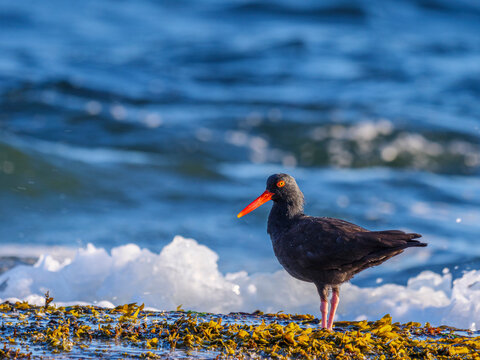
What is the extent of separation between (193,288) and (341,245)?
9.53 ft

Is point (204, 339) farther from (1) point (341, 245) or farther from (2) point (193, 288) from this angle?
(2) point (193, 288)

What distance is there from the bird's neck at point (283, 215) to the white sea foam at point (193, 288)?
1870 mm

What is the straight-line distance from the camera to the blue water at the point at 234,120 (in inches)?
486

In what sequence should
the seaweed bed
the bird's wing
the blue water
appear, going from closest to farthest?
the seaweed bed → the bird's wing → the blue water

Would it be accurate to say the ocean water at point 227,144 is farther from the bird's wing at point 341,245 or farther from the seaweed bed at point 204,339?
the bird's wing at point 341,245

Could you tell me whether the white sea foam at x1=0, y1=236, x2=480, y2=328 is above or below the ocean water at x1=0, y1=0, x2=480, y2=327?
below

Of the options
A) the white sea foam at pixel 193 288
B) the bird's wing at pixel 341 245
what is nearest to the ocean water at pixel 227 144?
the white sea foam at pixel 193 288

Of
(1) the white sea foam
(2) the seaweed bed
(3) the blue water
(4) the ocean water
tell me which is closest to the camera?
(2) the seaweed bed

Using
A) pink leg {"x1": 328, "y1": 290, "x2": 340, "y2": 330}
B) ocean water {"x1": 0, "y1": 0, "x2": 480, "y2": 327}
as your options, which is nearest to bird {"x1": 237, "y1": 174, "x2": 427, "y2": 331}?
pink leg {"x1": 328, "y1": 290, "x2": 340, "y2": 330}

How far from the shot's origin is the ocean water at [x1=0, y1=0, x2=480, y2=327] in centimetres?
796

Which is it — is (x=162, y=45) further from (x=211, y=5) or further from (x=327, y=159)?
(x=327, y=159)

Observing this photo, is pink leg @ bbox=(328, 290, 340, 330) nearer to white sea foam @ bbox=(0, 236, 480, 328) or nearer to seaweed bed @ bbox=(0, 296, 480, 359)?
seaweed bed @ bbox=(0, 296, 480, 359)

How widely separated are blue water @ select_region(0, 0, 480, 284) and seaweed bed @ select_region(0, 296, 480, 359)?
4.82 metres

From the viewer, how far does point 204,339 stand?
15.6 feet
